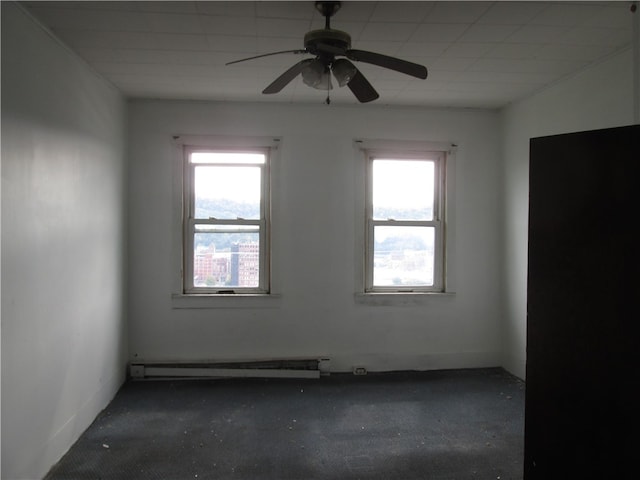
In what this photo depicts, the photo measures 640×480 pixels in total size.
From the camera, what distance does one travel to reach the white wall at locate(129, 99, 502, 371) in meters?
3.68

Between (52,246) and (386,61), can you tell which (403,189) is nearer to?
(386,61)

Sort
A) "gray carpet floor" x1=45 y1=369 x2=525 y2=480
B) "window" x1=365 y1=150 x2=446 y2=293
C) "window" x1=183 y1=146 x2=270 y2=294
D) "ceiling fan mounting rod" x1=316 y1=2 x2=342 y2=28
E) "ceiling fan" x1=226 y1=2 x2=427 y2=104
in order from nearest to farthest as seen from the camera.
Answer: "ceiling fan" x1=226 y1=2 x2=427 y2=104, "ceiling fan mounting rod" x1=316 y1=2 x2=342 y2=28, "gray carpet floor" x1=45 y1=369 x2=525 y2=480, "window" x1=183 y1=146 x2=270 y2=294, "window" x1=365 y1=150 x2=446 y2=293

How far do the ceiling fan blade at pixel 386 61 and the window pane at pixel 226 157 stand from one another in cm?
199

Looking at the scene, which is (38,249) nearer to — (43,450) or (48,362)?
(48,362)

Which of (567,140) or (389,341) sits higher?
(567,140)

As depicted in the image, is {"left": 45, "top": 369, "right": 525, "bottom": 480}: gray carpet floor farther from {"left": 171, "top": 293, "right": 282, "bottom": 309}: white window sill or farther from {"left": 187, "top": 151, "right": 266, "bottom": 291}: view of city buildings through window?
{"left": 187, "top": 151, "right": 266, "bottom": 291}: view of city buildings through window

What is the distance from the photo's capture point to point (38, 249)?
86.0 inches

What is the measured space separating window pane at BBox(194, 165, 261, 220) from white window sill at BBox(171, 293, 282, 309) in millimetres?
714

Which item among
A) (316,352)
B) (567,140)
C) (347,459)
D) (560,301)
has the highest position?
(567,140)

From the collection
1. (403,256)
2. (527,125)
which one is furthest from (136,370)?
(527,125)

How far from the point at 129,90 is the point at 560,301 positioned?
133 inches

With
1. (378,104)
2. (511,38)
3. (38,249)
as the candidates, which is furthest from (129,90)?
(511,38)

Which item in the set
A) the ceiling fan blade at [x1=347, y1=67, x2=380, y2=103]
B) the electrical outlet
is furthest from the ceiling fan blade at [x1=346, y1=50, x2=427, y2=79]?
the electrical outlet

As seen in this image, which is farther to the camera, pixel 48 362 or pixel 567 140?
pixel 48 362
